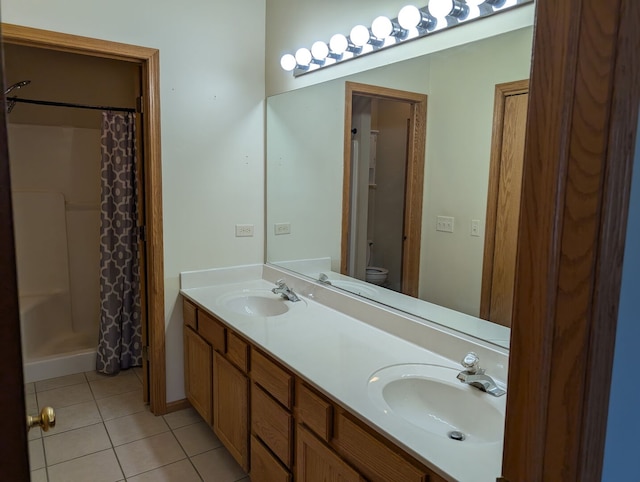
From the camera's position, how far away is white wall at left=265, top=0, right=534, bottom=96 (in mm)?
1595

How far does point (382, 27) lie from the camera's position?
76.5 inches

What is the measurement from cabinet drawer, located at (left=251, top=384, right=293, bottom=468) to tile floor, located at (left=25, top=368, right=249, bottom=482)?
1.65ft

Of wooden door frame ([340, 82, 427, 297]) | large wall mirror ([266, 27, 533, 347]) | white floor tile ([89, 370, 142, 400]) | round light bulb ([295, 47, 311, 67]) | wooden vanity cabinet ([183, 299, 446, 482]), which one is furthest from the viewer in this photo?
white floor tile ([89, 370, 142, 400])

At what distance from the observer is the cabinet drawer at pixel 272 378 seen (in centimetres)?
167

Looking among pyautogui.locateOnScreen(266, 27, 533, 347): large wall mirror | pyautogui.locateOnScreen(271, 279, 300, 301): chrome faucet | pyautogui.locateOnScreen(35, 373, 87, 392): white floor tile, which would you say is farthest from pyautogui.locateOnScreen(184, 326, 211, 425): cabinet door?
pyautogui.locateOnScreen(35, 373, 87, 392): white floor tile

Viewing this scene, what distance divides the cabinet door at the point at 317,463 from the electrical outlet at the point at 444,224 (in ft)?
3.03

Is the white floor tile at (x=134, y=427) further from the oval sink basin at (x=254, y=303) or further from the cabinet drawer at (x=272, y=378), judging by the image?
the cabinet drawer at (x=272, y=378)

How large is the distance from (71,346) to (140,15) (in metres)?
2.48

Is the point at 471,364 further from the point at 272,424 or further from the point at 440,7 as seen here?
the point at 440,7

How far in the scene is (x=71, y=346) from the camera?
349 centimetres

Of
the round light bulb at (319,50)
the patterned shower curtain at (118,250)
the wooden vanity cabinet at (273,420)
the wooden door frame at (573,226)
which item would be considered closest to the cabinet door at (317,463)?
the wooden vanity cabinet at (273,420)

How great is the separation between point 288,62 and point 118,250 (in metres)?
A: 1.86

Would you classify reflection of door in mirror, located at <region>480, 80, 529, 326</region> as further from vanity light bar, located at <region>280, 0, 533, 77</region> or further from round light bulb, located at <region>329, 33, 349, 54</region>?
round light bulb, located at <region>329, 33, 349, 54</region>

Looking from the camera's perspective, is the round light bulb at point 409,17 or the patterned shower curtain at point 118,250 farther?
the patterned shower curtain at point 118,250
